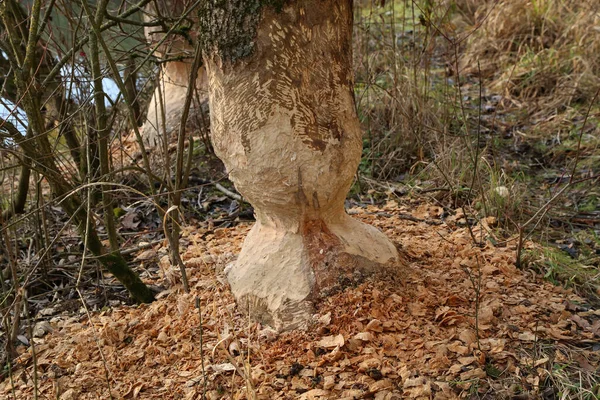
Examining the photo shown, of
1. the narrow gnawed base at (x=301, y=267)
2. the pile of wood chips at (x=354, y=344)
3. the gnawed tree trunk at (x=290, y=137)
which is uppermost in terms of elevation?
the gnawed tree trunk at (x=290, y=137)

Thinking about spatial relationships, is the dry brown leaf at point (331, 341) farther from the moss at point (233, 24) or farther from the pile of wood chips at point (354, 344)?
the moss at point (233, 24)

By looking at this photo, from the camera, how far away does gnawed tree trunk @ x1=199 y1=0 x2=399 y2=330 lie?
2.04m

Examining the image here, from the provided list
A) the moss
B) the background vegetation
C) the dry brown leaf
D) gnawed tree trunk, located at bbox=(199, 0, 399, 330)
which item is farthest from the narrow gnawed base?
the moss

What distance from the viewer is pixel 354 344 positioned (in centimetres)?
201

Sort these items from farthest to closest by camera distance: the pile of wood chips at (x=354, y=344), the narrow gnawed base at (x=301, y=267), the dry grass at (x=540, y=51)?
the dry grass at (x=540, y=51), the narrow gnawed base at (x=301, y=267), the pile of wood chips at (x=354, y=344)

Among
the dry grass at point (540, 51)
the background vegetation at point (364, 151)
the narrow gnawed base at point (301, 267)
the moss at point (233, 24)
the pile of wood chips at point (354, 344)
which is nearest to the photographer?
the pile of wood chips at point (354, 344)

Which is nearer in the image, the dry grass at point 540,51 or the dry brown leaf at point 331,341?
the dry brown leaf at point 331,341

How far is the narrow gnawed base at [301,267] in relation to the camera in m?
2.19

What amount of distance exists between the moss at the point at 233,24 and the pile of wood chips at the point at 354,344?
2.29 ft

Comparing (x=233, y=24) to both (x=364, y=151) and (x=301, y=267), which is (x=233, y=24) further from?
(x=364, y=151)

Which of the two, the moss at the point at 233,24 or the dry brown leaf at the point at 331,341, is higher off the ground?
the moss at the point at 233,24

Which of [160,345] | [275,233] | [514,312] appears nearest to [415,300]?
[514,312]

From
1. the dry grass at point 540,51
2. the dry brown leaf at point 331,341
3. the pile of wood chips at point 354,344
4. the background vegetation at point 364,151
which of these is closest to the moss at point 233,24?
the background vegetation at point 364,151

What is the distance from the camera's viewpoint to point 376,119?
4.40m
